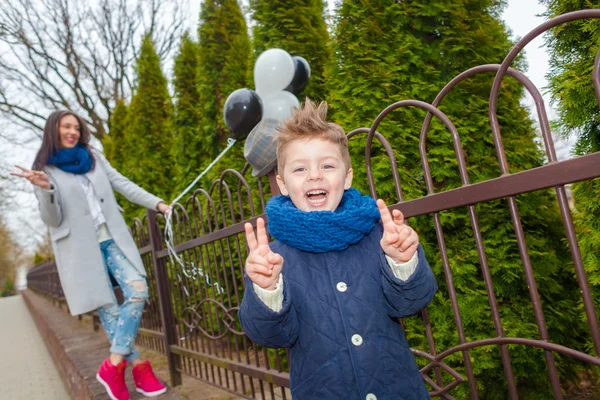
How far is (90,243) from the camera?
2.76 m

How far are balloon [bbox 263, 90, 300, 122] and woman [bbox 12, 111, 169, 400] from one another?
1114 millimetres

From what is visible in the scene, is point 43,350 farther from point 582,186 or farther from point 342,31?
point 582,186

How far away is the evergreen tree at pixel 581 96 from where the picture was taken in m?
1.62

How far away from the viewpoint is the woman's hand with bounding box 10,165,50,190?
249 centimetres

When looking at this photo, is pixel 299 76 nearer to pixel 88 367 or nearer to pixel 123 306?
pixel 123 306

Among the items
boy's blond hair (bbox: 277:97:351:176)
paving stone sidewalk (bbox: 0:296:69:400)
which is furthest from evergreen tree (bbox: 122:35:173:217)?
boy's blond hair (bbox: 277:97:351:176)

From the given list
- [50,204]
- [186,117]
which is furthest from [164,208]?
[186,117]

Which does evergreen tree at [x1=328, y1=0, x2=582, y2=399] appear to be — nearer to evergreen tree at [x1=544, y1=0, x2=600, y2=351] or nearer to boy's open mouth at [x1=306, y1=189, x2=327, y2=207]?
evergreen tree at [x1=544, y1=0, x2=600, y2=351]

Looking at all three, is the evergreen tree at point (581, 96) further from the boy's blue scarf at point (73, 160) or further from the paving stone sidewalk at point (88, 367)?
the boy's blue scarf at point (73, 160)

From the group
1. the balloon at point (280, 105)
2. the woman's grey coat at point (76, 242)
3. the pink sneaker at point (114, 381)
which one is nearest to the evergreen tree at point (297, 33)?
the balloon at point (280, 105)

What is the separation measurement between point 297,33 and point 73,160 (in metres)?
2.42

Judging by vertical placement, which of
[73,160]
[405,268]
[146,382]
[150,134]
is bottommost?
[146,382]

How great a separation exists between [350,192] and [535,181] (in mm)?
549

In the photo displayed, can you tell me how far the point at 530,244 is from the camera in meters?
2.42
